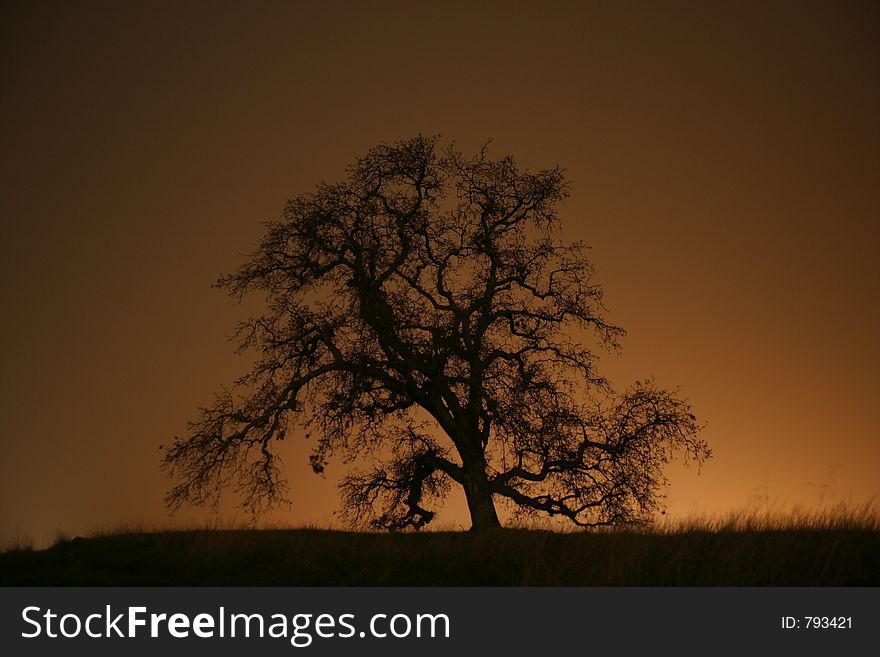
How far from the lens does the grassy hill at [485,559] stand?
16438 millimetres

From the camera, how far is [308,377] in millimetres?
24266

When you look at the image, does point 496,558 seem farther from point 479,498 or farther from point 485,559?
point 479,498

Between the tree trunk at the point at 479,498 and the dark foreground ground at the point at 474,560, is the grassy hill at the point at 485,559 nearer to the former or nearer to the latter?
the dark foreground ground at the point at 474,560

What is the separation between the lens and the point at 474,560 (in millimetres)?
17812

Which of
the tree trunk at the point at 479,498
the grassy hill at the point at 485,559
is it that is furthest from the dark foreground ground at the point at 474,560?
the tree trunk at the point at 479,498

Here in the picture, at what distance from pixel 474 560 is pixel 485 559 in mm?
202

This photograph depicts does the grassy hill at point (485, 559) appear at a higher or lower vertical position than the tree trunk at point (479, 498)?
lower

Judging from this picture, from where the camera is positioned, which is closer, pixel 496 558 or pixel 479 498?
pixel 496 558

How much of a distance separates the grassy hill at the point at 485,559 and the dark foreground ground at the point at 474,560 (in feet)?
0.08

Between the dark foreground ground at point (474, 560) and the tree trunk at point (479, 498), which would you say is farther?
the tree trunk at point (479, 498)

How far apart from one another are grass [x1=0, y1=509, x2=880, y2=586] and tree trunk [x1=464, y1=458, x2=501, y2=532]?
284 cm

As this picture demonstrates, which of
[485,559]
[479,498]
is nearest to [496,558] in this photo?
[485,559]

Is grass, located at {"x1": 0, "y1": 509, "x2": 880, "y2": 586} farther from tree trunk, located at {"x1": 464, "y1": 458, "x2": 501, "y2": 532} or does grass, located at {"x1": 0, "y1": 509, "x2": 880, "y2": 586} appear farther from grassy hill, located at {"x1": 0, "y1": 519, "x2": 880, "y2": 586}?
tree trunk, located at {"x1": 464, "y1": 458, "x2": 501, "y2": 532}
